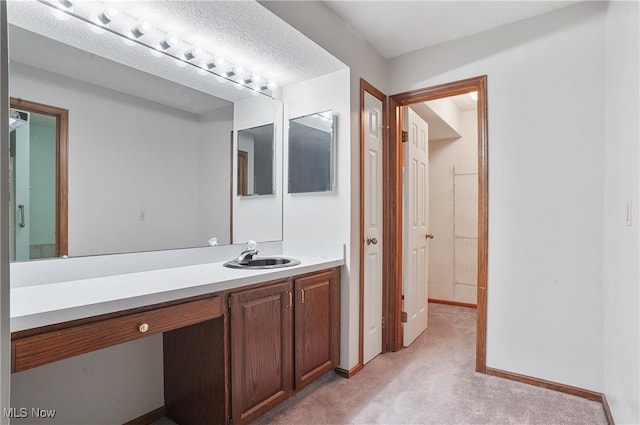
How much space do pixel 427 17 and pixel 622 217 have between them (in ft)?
5.29

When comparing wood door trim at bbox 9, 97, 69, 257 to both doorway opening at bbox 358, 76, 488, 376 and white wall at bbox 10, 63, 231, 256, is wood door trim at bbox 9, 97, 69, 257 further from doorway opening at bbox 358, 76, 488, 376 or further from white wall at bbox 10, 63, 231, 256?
doorway opening at bbox 358, 76, 488, 376

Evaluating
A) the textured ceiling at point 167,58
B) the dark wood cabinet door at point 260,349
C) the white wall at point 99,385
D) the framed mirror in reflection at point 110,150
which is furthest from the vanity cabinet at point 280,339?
the textured ceiling at point 167,58

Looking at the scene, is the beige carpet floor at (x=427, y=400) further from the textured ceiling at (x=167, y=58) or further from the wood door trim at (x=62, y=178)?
the textured ceiling at (x=167, y=58)

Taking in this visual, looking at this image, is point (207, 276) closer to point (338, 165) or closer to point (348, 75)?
point (338, 165)

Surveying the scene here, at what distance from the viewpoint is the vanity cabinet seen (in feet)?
5.30

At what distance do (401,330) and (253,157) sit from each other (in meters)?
1.84

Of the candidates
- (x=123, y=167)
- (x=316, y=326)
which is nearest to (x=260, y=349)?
(x=316, y=326)

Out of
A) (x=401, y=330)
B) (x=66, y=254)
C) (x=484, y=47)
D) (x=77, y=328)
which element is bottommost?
(x=401, y=330)

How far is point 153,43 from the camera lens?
181cm

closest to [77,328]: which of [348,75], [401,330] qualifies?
[348,75]

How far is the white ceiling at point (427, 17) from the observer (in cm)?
207

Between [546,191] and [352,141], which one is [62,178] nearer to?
[352,141]

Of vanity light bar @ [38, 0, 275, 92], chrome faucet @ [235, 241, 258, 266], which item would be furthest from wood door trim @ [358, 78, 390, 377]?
vanity light bar @ [38, 0, 275, 92]

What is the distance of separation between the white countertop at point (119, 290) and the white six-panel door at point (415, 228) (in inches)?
48.3
